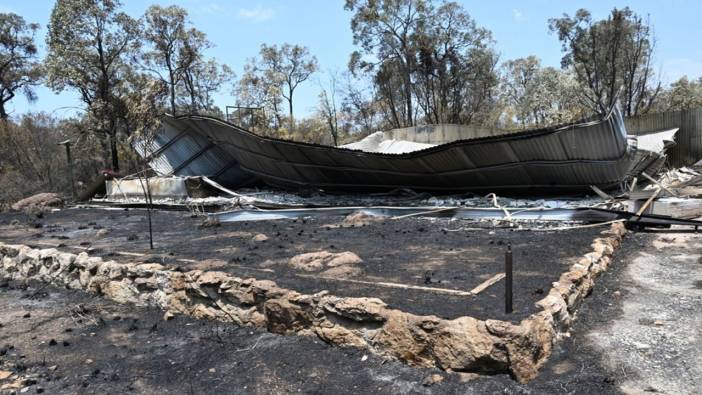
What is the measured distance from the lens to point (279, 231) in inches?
377

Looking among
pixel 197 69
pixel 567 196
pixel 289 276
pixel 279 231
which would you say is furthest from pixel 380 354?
pixel 197 69

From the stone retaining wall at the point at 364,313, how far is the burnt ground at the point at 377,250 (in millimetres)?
233

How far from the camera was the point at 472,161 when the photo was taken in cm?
1153

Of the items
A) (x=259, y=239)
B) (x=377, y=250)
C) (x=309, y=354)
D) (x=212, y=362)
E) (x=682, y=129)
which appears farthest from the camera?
(x=682, y=129)

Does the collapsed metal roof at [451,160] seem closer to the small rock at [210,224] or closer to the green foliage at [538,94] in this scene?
the small rock at [210,224]

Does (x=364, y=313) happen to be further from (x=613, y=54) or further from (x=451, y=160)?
(x=613, y=54)

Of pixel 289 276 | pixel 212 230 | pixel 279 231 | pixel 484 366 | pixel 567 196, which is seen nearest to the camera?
pixel 484 366

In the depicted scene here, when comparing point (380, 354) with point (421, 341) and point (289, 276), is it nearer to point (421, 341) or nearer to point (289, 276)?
point (421, 341)

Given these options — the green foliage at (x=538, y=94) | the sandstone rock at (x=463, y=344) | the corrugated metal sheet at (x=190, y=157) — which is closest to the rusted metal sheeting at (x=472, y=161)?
the corrugated metal sheet at (x=190, y=157)

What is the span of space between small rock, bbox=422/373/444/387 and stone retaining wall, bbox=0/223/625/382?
0.10 meters

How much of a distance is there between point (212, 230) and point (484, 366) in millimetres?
8004

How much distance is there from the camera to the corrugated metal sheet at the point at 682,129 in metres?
17.4

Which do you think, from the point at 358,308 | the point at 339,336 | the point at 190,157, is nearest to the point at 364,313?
the point at 358,308

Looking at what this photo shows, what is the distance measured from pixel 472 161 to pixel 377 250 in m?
5.47
